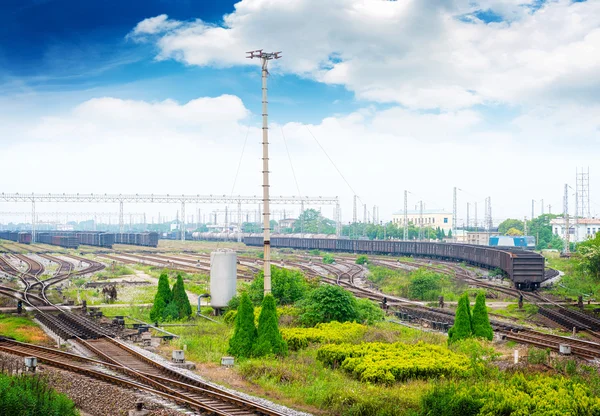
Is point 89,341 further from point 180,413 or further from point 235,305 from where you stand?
point 180,413

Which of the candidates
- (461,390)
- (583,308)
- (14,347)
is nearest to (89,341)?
(14,347)

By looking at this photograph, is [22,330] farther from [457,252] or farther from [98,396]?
[457,252]

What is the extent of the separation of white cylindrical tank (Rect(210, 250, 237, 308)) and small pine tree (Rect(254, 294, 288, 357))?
1096 cm

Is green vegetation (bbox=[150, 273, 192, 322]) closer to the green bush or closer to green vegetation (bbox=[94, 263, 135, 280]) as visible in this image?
the green bush

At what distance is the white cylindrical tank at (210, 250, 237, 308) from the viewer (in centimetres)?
3319

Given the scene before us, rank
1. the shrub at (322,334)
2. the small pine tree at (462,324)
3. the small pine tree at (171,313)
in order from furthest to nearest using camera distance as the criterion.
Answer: the small pine tree at (171,313) < the shrub at (322,334) < the small pine tree at (462,324)

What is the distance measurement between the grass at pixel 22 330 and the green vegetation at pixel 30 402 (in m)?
10.4

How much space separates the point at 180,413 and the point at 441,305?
958 inches

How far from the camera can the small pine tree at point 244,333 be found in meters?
22.2

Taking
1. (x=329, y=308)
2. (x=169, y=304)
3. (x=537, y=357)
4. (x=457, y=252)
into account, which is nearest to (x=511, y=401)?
(x=537, y=357)

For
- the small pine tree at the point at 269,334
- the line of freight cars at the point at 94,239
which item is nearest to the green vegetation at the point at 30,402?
the small pine tree at the point at 269,334

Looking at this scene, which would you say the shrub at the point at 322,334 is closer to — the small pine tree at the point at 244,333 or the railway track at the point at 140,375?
the small pine tree at the point at 244,333

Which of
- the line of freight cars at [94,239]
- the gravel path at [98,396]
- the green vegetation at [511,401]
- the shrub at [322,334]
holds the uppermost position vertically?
the line of freight cars at [94,239]

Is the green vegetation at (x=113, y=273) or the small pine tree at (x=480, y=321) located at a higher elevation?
the small pine tree at (x=480, y=321)
